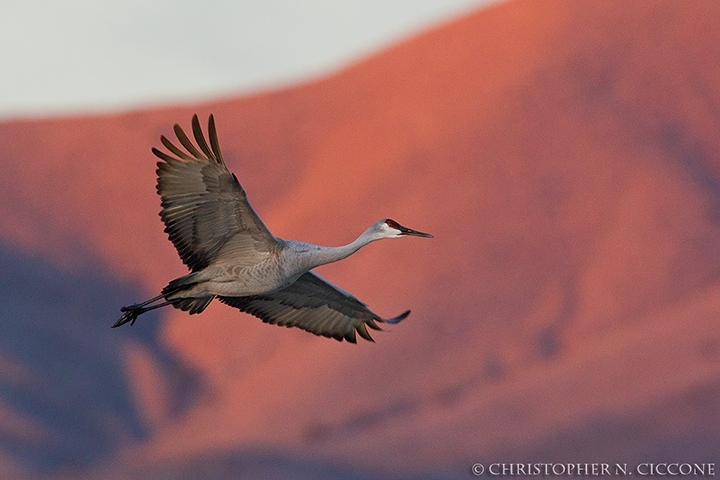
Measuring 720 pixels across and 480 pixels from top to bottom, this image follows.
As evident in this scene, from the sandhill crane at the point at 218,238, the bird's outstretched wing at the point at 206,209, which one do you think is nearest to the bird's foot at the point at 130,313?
the sandhill crane at the point at 218,238

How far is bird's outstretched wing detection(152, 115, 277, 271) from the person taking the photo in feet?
45.3

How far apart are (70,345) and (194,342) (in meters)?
5.51

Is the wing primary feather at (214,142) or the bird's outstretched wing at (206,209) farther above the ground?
the wing primary feather at (214,142)

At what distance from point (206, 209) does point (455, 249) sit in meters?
41.8

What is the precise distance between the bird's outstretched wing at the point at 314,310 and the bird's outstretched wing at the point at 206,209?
1.62m

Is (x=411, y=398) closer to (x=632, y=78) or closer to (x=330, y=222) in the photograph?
(x=330, y=222)

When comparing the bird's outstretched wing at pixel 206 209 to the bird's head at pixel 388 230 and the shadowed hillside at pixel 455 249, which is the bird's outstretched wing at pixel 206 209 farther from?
the shadowed hillside at pixel 455 249

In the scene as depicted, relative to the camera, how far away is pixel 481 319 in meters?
52.5

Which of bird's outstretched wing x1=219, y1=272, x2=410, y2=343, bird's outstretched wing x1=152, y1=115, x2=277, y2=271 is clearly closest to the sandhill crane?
bird's outstretched wing x1=152, y1=115, x2=277, y2=271

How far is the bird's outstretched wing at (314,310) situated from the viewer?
1609 centimetres

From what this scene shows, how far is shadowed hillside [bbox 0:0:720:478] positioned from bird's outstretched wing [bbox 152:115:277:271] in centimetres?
2702

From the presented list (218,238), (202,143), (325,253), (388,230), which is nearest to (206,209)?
(218,238)

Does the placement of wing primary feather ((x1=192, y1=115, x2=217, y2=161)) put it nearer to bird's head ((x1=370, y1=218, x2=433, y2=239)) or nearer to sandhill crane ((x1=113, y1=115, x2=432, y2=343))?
sandhill crane ((x1=113, y1=115, x2=432, y2=343))

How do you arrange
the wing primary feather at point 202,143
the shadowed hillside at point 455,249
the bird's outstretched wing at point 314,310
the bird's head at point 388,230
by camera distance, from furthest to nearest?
1. the shadowed hillside at point 455,249
2. the bird's outstretched wing at point 314,310
3. the bird's head at point 388,230
4. the wing primary feather at point 202,143
